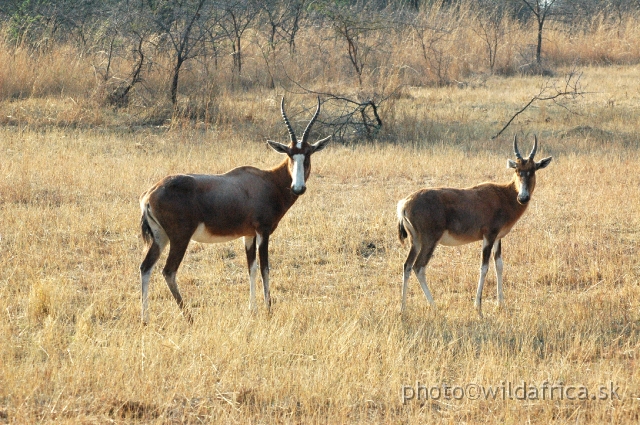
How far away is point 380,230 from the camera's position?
11.0 meters

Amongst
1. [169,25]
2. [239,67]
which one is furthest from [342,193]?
[239,67]

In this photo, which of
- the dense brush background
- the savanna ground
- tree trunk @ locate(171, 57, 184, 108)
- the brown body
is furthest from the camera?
tree trunk @ locate(171, 57, 184, 108)

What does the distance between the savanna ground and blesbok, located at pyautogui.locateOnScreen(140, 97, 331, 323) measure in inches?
18.2

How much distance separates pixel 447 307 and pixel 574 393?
2.54m

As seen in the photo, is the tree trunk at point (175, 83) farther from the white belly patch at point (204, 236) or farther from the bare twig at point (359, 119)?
the white belly patch at point (204, 236)

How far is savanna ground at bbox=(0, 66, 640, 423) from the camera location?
5.89 m

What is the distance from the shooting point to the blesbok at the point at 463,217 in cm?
836

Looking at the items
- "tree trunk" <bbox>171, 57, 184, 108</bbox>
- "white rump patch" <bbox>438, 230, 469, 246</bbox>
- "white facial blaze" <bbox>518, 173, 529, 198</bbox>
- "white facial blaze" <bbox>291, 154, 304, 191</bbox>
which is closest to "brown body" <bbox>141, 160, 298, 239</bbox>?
"white facial blaze" <bbox>291, 154, 304, 191</bbox>

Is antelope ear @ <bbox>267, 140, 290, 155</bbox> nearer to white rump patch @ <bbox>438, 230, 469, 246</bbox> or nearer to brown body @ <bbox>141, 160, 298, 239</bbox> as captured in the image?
brown body @ <bbox>141, 160, 298, 239</bbox>

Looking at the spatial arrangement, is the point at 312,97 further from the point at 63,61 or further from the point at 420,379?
the point at 420,379

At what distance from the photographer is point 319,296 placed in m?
8.89

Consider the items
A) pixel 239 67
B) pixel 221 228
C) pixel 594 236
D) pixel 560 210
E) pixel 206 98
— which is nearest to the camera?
pixel 221 228

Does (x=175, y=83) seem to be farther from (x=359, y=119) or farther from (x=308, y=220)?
(x=308, y=220)

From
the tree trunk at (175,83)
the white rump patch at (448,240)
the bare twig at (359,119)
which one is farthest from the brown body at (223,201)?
the tree trunk at (175,83)
